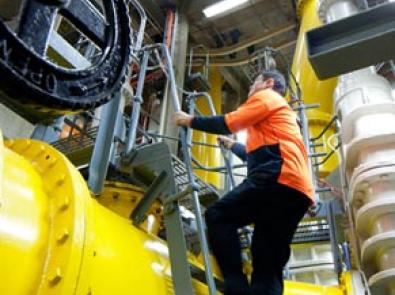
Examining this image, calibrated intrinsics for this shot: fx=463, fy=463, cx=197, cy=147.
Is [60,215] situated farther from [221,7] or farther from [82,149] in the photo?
[221,7]

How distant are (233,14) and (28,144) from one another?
647cm

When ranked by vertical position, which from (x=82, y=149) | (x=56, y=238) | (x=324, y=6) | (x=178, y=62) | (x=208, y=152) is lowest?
(x=56, y=238)

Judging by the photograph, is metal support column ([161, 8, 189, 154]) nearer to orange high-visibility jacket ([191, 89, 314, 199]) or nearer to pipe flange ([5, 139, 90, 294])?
orange high-visibility jacket ([191, 89, 314, 199])

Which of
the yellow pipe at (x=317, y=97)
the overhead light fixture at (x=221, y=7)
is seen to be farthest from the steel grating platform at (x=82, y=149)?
the overhead light fixture at (x=221, y=7)

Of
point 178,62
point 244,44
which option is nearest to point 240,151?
point 178,62

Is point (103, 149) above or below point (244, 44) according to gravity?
below

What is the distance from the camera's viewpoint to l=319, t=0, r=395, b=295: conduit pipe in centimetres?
245

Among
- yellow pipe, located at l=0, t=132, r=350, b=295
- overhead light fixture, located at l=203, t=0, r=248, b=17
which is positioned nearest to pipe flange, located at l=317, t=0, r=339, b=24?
yellow pipe, located at l=0, t=132, r=350, b=295

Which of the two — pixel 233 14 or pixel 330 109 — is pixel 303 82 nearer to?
pixel 330 109

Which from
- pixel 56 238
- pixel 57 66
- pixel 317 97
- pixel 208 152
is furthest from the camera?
Result: pixel 208 152

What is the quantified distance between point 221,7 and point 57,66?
662 cm

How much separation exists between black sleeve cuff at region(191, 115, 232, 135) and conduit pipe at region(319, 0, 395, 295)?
36.5 inches

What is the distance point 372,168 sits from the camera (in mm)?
2586

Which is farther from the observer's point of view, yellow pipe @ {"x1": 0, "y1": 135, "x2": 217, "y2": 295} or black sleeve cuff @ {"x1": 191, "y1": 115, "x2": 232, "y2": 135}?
black sleeve cuff @ {"x1": 191, "y1": 115, "x2": 232, "y2": 135}
